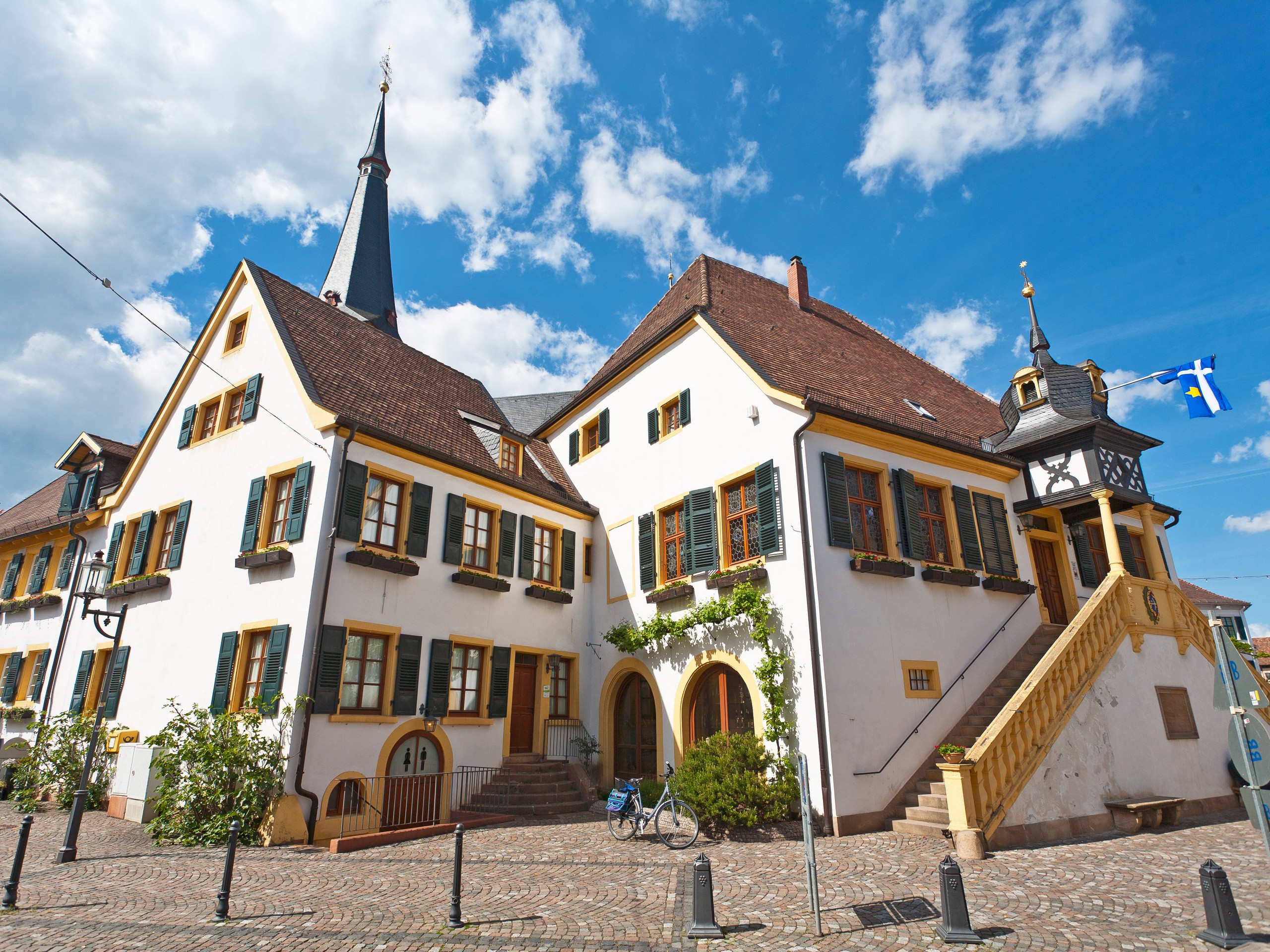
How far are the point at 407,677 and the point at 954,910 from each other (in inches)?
381

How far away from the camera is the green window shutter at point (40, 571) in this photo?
2014 cm

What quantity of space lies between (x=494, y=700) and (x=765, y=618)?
573 cm

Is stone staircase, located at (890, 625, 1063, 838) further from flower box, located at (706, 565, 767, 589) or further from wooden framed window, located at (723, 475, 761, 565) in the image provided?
wooden framed window, located at (723, 475, 761, 565)

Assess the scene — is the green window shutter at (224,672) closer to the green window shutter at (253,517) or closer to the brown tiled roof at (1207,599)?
the green window shutter at (253,517)

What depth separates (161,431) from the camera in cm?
1767

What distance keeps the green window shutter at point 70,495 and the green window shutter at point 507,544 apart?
1326 cm

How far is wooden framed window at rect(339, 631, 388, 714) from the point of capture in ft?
41.4

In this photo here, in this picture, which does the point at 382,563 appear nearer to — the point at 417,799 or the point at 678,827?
the point at 417,799

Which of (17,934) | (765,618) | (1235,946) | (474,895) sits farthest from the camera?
(765,618)

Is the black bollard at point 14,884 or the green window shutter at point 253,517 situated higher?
the green window shutter at point 253,517

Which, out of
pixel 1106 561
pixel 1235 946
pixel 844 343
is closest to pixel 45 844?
pixel 1235 946

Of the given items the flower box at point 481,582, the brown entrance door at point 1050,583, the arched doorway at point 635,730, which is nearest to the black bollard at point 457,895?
the flower box at point 481,582

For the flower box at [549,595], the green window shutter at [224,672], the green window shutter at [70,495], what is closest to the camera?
the green window shutter at [224,672]

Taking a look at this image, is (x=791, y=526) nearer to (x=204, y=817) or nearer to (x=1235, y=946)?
(x=1235, y=946)
